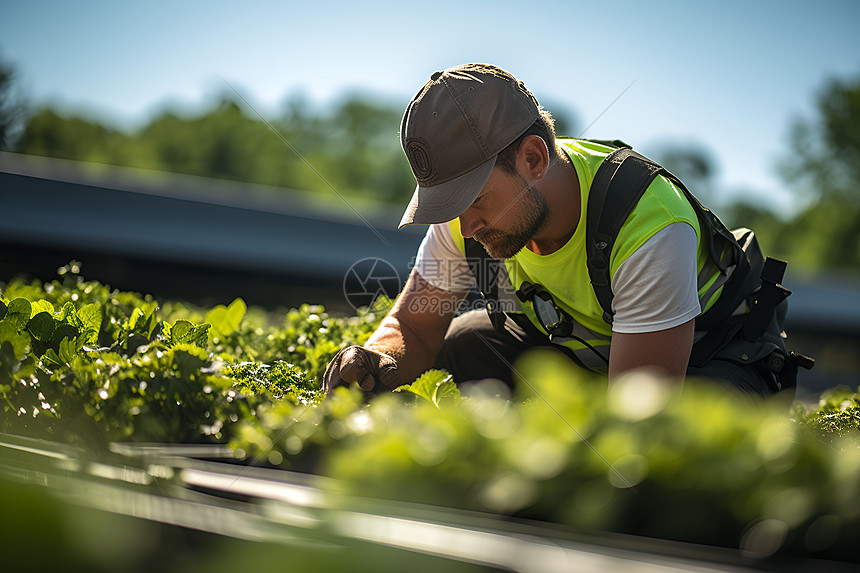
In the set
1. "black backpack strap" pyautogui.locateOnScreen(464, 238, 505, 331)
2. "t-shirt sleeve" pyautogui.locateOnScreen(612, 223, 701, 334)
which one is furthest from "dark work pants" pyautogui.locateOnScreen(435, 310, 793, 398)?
"t-shirt sleeve" pyautogui.locateOnScreen(612, 223, 701, 334)

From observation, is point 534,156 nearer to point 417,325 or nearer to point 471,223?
point 471,223

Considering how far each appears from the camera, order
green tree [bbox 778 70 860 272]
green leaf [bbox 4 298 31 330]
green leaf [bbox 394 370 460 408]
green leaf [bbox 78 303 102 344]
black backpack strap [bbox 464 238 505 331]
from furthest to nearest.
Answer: green tree [bbox 778 70 860 272] < black backpack strap [bbox 464 238 505 331] < green leaf [bbox 78 303 102 344] < green leaf [bbox 4 298 31 330] < green leaf [bbox 394 370 460 408]

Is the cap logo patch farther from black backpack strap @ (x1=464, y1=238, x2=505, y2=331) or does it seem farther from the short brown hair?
black backpack strap @ (x1=464, y1=238, x2=505, y2=331)

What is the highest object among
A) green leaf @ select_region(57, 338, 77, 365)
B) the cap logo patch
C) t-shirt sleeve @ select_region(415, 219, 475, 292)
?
the cap logo patch

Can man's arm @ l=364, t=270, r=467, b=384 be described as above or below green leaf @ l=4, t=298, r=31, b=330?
below

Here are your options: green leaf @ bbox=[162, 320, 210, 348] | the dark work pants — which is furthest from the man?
green leaf @ bbox=[162, 320, 210, 348]

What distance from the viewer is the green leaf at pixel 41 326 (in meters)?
2.10

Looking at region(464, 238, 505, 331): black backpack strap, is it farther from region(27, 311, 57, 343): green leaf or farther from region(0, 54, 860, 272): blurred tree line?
region(0, 54, 860, 272): blurred tree line

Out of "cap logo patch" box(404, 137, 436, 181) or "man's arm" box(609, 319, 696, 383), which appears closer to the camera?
"man's arm" box(609, 319, 696, 383)

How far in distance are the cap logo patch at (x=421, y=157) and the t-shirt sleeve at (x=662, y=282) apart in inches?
32.3

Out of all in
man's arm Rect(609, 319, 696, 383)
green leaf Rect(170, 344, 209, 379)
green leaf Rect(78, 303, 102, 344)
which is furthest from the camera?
man's arm Rect(609, 319, 696, 383)

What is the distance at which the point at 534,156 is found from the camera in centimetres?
263

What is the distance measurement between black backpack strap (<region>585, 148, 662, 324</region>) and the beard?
198 mm

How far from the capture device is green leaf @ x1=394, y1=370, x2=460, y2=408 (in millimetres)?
1991
